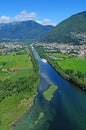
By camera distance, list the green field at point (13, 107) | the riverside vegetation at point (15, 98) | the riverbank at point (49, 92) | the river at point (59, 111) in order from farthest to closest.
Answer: the riverbank at point (49, 92) → the riverside vegetation at point (15, 98) → the green field at point (13, 107) → the river at point (59, 111)

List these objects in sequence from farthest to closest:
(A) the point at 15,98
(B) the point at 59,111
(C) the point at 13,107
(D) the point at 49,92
→ (D) the point at 49,92 < (A) the point at 15,98 < (C) the point at 13,107 < (B) the point at 59,111

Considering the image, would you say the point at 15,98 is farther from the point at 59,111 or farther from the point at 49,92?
the point at 59,111

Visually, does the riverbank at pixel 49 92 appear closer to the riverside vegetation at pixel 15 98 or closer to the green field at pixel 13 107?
the riverside vegetation at pixel 15 98

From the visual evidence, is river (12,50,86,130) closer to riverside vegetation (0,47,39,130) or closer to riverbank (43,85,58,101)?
riverbank (43,85,58,101)

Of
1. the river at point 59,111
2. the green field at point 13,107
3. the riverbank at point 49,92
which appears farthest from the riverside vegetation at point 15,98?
the riverbank at point 49,92

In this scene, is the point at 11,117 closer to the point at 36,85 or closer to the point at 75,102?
the point at 75,102

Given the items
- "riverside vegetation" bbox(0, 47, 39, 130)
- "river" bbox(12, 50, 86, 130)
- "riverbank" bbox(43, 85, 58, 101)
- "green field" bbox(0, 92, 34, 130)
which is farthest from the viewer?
"riverbank" bbox(43, 85, 58, 101)

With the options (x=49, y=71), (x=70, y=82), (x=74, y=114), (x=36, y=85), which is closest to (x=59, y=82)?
(x=70, y=82)

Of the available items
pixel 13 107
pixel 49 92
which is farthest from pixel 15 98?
pixel 49 92

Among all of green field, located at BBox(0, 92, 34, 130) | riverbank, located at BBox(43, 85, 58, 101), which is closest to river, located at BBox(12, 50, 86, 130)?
riverbank, located at BBox(43, 85, 58, 101)
